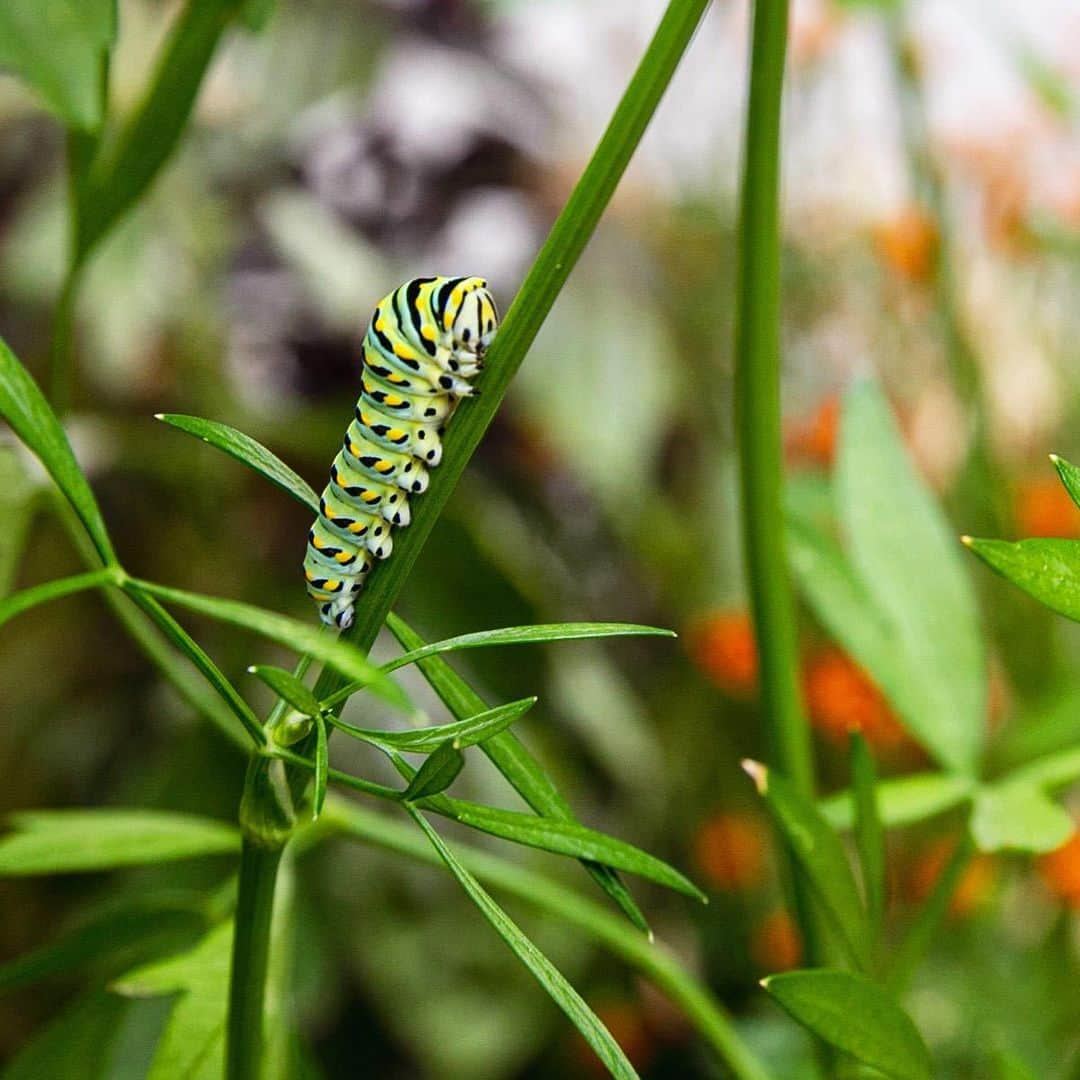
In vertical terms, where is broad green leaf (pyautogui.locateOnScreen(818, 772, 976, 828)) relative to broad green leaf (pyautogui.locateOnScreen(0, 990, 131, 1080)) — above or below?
above

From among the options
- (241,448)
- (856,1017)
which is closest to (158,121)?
(241,448)

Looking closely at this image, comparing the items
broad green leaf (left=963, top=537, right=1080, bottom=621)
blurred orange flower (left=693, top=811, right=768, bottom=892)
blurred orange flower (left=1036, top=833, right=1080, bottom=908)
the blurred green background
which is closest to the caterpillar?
broad green leaf (left=963, top=537, right=1080, bottom=621)

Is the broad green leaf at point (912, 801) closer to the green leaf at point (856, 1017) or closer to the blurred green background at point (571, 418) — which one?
the green leaf at point (856, 1017)

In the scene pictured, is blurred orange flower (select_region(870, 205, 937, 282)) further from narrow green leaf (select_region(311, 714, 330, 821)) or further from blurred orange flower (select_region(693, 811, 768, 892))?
narrow green leaf (select_region(311, 714, 330, 821))

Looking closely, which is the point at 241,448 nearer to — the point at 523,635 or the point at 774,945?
the point at 523,635

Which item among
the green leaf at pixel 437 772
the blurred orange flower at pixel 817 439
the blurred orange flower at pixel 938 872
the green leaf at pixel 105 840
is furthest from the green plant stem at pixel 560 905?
the blurred orange flower at pixel 817 439
